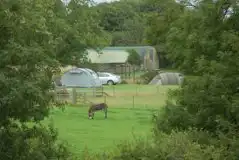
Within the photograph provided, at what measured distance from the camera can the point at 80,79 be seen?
159 ft

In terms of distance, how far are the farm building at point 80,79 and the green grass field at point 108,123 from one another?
35.0 ft

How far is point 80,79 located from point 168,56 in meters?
33.6

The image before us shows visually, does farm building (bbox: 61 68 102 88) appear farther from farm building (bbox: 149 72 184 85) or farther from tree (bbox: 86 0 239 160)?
tree (bbox: 86 0 239 160)

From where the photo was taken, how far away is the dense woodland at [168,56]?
951 centimetres

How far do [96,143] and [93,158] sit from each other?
982cm

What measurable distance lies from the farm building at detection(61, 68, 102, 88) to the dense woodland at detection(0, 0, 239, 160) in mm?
30828

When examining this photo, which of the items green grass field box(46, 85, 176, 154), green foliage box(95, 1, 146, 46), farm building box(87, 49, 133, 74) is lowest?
green grass field box(46, 85, 176, 154)

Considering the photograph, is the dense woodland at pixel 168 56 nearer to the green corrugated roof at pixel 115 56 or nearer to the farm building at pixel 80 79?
the farm building at pixel 80 79

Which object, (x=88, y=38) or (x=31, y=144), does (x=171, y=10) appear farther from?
(x=31, y=144)

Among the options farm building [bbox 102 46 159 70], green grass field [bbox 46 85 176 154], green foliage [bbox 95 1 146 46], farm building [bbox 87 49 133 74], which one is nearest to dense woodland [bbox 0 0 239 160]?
green grass field [bbox 46 85 176 154]

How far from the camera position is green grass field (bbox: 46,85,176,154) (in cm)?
1953

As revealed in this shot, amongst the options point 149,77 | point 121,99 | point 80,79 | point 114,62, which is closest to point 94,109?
point 121,99

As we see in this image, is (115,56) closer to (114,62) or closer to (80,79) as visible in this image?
(114,62)

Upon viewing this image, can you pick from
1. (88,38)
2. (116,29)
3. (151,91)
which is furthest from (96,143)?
(116,29)
